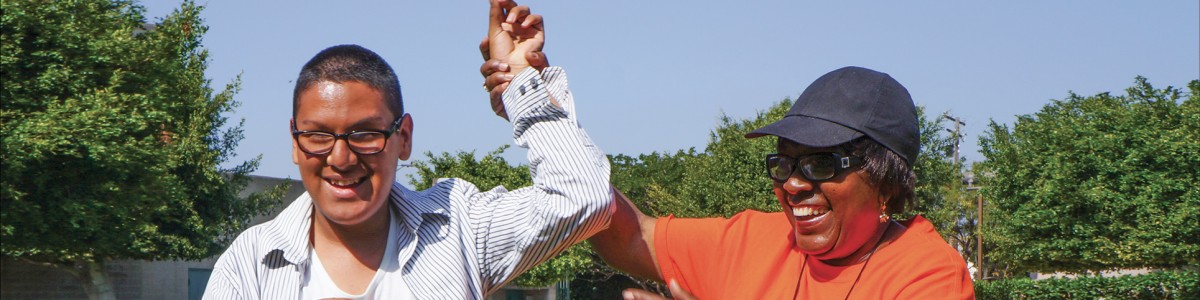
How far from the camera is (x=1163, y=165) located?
2973 centimetres

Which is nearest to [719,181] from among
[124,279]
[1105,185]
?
[1105,185]

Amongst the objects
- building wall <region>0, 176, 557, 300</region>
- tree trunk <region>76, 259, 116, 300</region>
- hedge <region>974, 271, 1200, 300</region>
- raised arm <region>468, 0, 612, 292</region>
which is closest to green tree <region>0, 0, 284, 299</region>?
tree trunk <region>76, 259, 116, 300</region>

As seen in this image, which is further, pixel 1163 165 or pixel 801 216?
pixel 1163 165

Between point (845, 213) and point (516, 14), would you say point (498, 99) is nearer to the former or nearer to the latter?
point (516, 14)

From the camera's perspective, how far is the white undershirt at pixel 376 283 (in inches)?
103

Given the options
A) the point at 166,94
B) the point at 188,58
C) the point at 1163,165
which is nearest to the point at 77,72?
the point at 166,94

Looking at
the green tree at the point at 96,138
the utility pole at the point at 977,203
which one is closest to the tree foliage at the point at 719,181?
the utility pole at the point at 977,203

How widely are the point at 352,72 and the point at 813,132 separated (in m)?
1.23

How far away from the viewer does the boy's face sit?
255 cm

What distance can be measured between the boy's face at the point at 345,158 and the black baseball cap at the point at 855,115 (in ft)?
3.30

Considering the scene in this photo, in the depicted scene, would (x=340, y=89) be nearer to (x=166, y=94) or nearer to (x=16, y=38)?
(x=16, y=38)

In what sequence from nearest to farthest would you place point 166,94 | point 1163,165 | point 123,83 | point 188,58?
point 123,83, point 166,94, point 188,58, point 1163,165

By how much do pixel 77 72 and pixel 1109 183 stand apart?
2379cm

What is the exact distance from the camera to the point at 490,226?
2699mm
